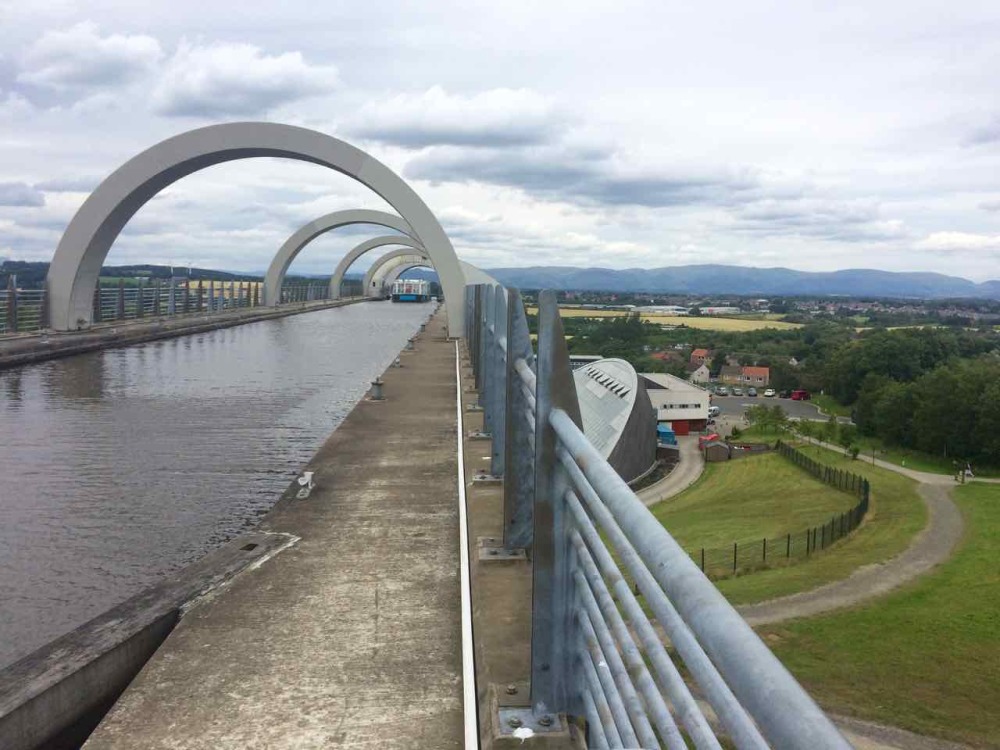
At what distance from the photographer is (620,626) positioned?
57.4 inches

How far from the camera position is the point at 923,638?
11.0 meters

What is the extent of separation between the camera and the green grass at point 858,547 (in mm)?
12867

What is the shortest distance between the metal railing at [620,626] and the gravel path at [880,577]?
969 centimetres

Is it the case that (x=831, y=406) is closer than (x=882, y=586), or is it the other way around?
(x=882, y=586)

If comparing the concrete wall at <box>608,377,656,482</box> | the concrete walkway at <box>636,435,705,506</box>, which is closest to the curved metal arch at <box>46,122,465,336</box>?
the concrete wall at <box>608,377,656,482</box>

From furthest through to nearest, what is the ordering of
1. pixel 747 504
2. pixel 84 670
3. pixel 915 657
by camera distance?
pixel 747 504
pixel 915 657
pixel 84 670

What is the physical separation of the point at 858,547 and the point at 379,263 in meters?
55.9

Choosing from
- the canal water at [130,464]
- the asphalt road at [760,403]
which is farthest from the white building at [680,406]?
the canal water at [130,464]

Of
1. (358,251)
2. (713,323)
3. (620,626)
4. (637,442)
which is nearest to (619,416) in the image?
(637,442)

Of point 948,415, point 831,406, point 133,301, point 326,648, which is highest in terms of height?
point 133,301

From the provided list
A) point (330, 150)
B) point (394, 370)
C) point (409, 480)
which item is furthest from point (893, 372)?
point (409, 480)

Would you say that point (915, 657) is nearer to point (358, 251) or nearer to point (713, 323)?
point (358, 251)

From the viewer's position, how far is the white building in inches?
1598

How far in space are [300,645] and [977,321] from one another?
5736 inches
